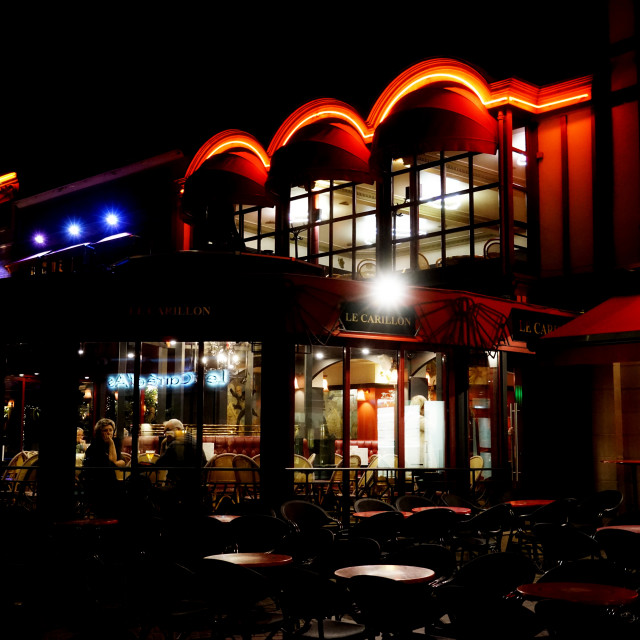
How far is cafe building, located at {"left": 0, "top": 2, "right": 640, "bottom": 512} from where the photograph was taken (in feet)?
34.3

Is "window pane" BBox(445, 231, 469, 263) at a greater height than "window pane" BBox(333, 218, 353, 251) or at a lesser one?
lesser

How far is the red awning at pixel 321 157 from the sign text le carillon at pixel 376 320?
385cm

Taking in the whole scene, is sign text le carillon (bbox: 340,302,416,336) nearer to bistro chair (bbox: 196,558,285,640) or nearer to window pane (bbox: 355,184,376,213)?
window pane (bbox: 355,184,376,213)

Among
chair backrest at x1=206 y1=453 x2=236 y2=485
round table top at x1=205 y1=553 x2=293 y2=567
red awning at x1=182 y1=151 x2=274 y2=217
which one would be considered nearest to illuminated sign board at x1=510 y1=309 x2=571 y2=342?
chair backrest at x1=206 y1=453 x2=236 y2=485

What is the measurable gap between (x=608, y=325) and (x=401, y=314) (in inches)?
107

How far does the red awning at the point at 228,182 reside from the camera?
48.2 ft

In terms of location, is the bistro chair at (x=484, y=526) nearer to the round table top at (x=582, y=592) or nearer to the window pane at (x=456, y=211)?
→ the round table top at (x=582, y=592)

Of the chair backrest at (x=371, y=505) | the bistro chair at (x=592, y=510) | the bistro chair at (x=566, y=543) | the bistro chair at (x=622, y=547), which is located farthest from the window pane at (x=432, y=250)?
the bistro chair at (x=622, y=547)

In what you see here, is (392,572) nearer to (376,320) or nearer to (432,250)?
(376,320)

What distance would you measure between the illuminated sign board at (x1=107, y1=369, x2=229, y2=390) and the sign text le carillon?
8.13 feet

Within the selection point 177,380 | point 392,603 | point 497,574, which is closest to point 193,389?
point 177,380

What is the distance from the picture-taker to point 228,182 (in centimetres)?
1461

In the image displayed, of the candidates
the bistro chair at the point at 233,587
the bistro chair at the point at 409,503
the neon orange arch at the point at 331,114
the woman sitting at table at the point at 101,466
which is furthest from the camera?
the neon orange arch at the point at 331,114

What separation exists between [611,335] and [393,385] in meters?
3.73
